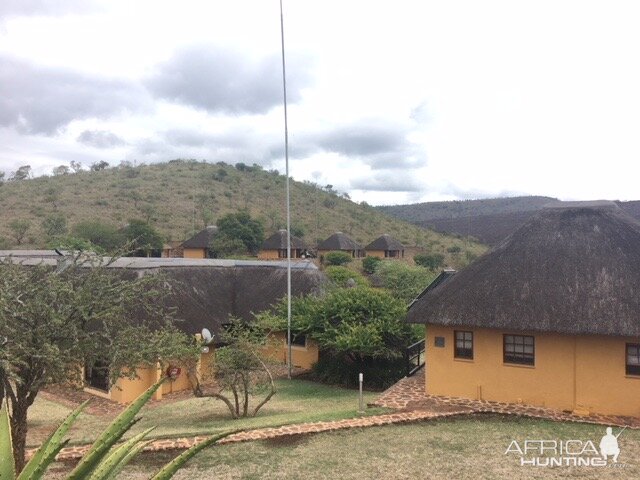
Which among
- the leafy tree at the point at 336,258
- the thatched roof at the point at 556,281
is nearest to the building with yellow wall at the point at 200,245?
the leafy tree at the point at 336,258

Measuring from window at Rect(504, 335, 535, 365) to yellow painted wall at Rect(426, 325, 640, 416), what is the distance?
15cm

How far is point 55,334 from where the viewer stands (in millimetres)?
9156

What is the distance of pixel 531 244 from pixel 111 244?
41.1 m

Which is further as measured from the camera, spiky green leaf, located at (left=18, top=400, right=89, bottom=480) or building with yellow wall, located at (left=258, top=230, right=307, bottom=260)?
building with yellow wall, located at (left=258, top=230, right=307, bottom=260)

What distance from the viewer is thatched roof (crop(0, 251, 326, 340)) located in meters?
20.8

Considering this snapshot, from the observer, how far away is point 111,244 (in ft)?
159

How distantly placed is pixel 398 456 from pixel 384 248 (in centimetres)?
5141

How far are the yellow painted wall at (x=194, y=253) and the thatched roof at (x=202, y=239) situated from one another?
338mm

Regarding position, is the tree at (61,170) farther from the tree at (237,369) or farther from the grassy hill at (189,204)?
the tree at (237,369)

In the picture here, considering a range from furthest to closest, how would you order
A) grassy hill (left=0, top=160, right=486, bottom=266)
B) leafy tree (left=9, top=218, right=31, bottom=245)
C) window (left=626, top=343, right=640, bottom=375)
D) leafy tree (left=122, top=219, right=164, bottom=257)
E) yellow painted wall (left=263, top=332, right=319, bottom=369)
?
grassy hill (left=0, top=160, right=486, bottom=266) < leafy tree (left=9, top=218, right=31, bottom=245) < leafy tree (left=122, top=219, right=164, bottom=257) < yellow painted wall (left=263, top=332, right=319, bottom=369) < window (left=626, top=343, right=640, bottom=375)

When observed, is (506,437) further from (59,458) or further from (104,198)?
(104,198)

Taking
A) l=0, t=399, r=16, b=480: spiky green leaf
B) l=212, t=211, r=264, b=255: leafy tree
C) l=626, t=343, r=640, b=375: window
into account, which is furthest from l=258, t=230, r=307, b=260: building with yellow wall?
l=0, t=399, r=16, b=480: spiky green leaf

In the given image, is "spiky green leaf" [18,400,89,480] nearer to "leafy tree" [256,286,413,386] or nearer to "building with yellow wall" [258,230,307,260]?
Answer: "leafy tree" [256,286,413,386]

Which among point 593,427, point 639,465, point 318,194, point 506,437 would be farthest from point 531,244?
point 318,194
